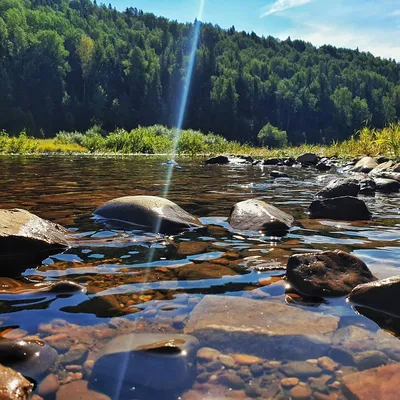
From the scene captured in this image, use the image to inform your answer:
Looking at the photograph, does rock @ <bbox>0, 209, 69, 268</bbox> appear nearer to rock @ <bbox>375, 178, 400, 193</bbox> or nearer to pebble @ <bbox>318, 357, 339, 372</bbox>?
pebble @ <bbox>318, 357, 339, 372</bbox>

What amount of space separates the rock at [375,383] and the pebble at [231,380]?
408 mm

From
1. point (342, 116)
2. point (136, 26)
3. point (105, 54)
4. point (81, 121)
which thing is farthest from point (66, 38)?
Result: point (342, 116)

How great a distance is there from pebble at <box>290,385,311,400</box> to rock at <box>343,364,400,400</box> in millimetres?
145

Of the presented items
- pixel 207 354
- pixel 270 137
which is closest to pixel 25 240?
pixel 207 354

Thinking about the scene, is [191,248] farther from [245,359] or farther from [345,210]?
[345,210]

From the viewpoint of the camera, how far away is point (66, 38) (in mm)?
96312

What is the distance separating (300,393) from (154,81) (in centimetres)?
10053

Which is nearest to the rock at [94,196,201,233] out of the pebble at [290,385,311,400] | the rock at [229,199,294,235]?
the rock at [229,199,294,235]

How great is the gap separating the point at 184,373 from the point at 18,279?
5.18 ft

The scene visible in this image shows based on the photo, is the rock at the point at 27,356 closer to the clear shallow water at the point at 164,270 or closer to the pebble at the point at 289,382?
the clear shallow water at the point at 164,270

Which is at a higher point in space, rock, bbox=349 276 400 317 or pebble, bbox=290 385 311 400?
rock, bbox=349 276 400 317

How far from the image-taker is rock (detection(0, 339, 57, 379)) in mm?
1765

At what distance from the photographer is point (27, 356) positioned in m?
1.85

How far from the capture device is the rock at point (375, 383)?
1.62 meters
